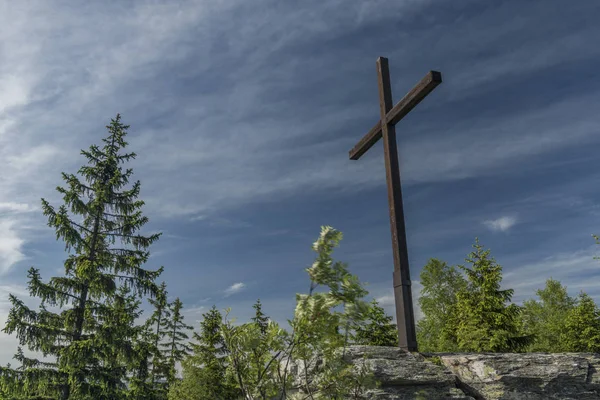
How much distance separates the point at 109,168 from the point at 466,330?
17610 mm

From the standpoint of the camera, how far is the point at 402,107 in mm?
8281

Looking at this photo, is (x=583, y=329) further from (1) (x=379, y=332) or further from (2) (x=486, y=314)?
(1) (x=379, y=332)

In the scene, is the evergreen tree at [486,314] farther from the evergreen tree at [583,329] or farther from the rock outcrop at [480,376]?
the rock outcrop at [480,376]

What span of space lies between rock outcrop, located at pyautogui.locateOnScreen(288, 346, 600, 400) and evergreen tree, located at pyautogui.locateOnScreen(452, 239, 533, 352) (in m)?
15.3

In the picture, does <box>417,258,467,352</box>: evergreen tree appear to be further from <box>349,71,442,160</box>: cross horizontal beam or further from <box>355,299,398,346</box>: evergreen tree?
<box>349,71,442,160</box>: cross horizontal beam

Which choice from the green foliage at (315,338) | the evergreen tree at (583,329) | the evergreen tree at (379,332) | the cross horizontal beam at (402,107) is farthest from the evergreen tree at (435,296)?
the green foliage at (315,338)

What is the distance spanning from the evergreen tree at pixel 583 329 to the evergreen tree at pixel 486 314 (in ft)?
19.3

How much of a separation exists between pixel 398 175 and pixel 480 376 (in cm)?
332

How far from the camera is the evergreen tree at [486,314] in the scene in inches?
862

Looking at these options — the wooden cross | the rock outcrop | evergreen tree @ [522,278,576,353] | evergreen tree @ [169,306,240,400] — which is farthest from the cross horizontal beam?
evergreen tree @ [522,278,576,353]

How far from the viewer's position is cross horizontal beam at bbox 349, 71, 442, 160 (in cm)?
772

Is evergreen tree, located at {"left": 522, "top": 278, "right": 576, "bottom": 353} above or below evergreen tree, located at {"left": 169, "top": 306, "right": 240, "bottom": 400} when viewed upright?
above

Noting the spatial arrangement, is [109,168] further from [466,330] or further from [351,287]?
[351,287]

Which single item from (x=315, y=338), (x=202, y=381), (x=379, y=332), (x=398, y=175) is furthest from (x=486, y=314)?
(x=315, y=338)
